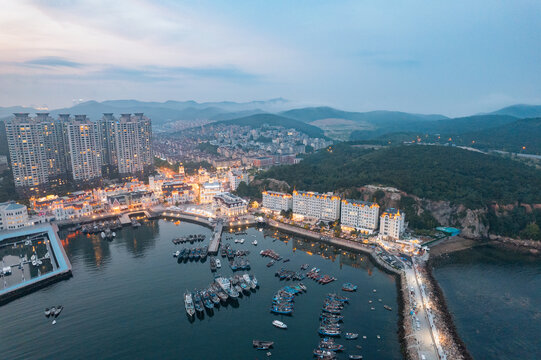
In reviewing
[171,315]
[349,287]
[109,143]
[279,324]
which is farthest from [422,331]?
[109,143]

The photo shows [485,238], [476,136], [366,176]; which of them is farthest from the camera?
[476,136]

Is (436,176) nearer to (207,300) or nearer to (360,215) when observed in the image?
(360,215)

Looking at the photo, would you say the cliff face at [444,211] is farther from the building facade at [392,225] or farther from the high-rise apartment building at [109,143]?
the high-rise apartment building at [109,143]

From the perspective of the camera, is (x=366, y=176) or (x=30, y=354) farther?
(x=366, y=176)

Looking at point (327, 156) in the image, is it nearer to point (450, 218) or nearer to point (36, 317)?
point (450, 218)

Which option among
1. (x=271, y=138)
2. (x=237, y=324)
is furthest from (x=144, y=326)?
(x=271, y=138)

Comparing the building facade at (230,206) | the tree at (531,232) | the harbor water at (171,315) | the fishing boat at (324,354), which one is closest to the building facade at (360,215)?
the harbor water at (171,315)
